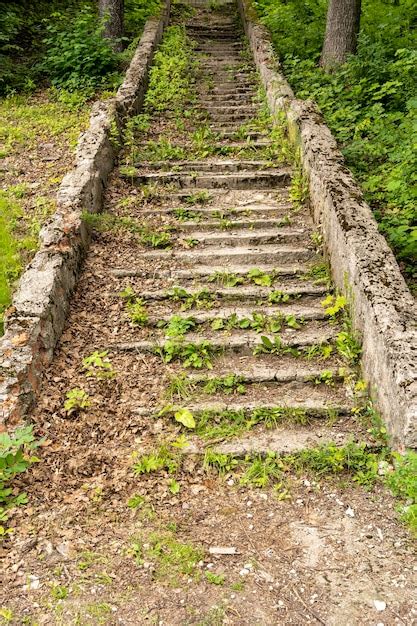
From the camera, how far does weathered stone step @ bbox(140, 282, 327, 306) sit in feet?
19.1

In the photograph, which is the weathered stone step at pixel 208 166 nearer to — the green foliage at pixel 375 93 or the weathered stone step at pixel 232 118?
the green foliage at pixel 375 93

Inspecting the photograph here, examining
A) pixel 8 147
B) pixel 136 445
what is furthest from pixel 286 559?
pixel 8 147

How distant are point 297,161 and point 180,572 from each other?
18.8ft

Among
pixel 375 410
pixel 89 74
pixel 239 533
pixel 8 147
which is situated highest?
pixel 89 74

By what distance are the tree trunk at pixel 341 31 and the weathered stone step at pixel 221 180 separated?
14.0 ft

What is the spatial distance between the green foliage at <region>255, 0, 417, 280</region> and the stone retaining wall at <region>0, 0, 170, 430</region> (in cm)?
348

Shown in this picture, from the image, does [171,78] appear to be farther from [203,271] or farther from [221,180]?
[203,271]

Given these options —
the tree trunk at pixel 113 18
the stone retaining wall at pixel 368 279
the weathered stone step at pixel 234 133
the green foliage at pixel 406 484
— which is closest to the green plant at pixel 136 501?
the green foliage at pixel 406 484

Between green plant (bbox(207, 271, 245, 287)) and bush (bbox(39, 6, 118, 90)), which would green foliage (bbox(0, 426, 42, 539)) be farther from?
bush (bbox(39, 6, 118, 90))

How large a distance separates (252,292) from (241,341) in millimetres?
760

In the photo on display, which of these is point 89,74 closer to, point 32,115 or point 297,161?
point 32,115

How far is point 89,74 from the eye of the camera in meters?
11.3

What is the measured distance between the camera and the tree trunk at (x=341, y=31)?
10375 millimetres

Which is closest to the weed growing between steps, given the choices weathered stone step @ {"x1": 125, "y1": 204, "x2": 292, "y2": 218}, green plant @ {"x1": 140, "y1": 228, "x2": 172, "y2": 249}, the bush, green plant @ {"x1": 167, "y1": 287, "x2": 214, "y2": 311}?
green plant @ {"x1": 167, "y1": 287, "x2": 214, "y2": 311}
